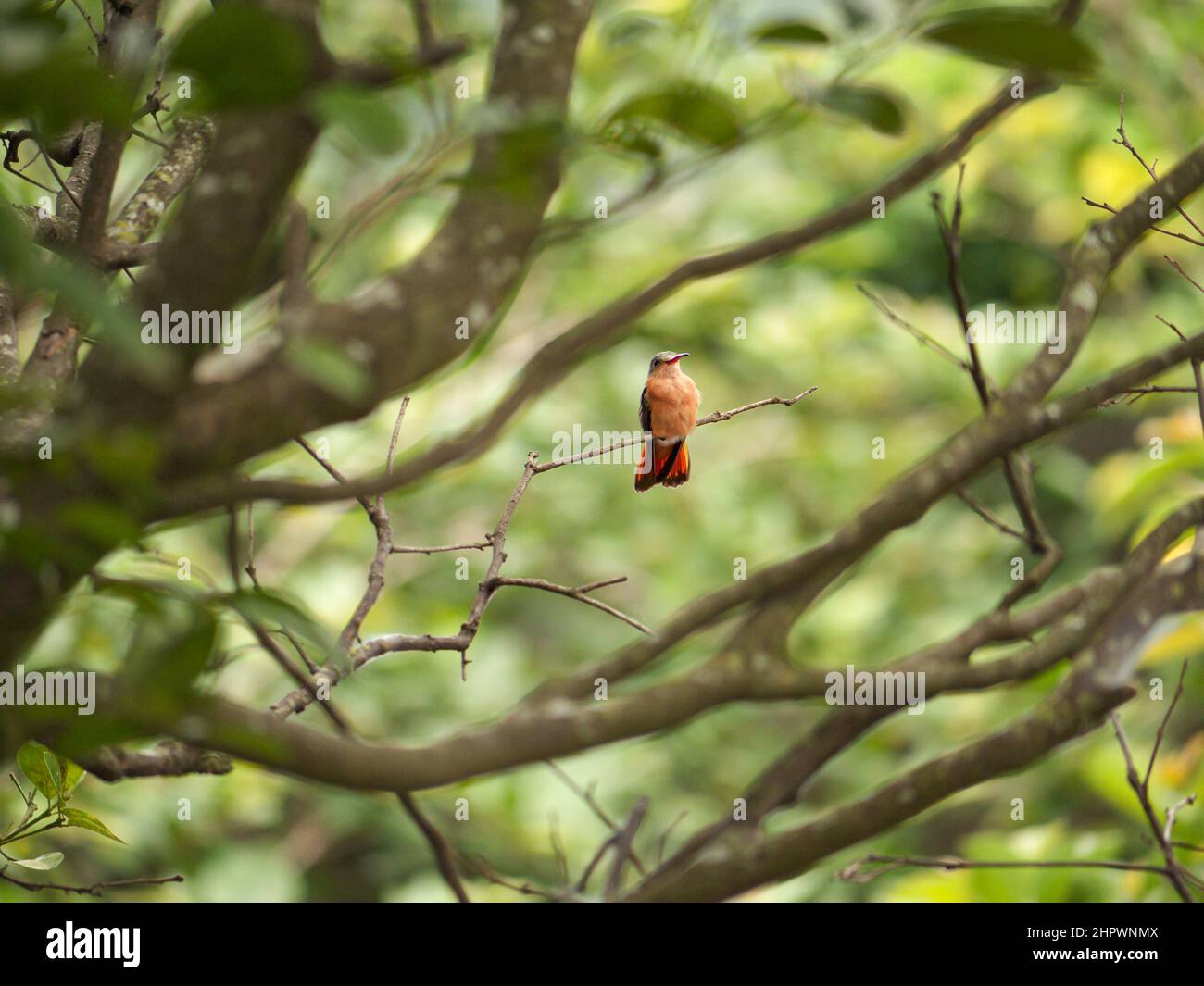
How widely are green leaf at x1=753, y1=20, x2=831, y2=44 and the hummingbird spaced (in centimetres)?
90

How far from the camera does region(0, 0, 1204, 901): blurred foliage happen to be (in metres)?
2.72

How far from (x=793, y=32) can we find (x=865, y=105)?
55mm

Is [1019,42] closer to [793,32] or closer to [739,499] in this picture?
[793,32]

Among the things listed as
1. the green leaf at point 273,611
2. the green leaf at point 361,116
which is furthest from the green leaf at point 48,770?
the green leaf at point 361,116

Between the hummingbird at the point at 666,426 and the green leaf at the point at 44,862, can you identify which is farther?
the hummingbird at the point at 666,426

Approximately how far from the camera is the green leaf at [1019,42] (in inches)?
17.5

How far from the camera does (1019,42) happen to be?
0.45 metres

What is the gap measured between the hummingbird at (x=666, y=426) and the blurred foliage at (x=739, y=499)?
1000 mm

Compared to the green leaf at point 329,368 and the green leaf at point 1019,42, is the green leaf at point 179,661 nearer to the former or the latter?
the green leaf at point 329,368

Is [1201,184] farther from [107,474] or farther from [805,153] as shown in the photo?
[805,153]

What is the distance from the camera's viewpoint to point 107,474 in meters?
0.51

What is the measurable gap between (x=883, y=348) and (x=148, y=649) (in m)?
3.45

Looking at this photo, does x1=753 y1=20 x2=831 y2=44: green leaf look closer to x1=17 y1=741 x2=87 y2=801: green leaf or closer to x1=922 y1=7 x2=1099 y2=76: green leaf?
x1=922 y1=7 x2=1099 y2=76: green leaf

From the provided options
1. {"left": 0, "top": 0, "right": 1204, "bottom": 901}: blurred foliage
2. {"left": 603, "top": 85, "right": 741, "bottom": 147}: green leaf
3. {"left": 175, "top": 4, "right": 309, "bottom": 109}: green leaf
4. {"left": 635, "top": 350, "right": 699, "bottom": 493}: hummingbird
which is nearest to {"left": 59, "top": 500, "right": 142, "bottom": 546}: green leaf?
{"left": 175, "top": 4, "right": 309, "bottom": 109}: green leaf
